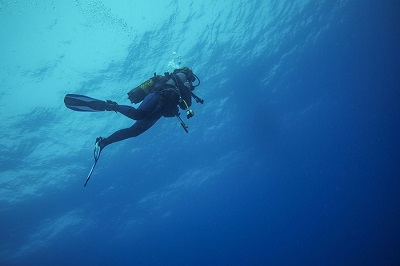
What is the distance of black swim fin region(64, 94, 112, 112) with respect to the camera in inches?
215

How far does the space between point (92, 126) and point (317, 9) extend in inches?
702

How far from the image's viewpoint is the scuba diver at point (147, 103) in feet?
18.2

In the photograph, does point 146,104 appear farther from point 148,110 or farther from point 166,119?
point 166,119

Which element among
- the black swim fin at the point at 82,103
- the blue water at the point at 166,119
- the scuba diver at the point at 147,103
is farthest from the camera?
the blue water at the point at 166,119

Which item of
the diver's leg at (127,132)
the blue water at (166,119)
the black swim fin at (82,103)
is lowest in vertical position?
the diver's leg at (127,132)

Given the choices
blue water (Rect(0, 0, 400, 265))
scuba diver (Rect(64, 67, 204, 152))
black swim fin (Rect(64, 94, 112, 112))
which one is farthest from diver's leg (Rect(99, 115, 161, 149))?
blue water (Rect(0, 0, 400, 265))

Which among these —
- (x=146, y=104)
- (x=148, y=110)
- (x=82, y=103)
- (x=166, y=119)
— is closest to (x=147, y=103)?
(x=146, y=104)

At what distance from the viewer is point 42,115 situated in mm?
16188

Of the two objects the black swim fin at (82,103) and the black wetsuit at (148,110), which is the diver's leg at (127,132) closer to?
the black wetsuit at (148,110)

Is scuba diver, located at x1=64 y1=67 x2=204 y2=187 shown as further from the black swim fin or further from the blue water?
the blue water

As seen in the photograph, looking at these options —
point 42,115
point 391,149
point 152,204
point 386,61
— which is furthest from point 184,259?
point 42,115

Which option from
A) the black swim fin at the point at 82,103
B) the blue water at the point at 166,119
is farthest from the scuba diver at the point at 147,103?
the blue water at the point at 166,119

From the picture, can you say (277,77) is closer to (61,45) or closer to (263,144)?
(263,144)

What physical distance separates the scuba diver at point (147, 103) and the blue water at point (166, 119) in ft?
28.5
